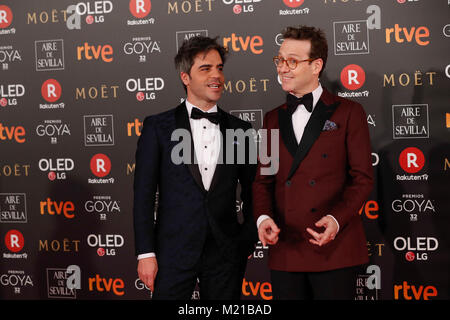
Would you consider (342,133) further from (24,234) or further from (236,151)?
(24,234)

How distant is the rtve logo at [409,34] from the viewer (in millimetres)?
3307

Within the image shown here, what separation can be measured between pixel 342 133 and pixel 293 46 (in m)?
0.45

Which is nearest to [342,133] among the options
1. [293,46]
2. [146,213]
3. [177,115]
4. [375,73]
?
[293,46]

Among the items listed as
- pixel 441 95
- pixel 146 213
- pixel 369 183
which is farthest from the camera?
pixel 441 95

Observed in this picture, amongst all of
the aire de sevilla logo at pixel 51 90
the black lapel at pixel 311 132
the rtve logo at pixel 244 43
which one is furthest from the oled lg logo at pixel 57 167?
the black lapel at pixel 311 132

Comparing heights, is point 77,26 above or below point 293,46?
above

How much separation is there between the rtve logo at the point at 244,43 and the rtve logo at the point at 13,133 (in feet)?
5.60

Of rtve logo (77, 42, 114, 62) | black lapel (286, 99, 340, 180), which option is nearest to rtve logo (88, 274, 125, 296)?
rtve logo (77, 42, 114, 62)

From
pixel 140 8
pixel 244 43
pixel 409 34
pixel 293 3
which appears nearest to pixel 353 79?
pixel 409 34

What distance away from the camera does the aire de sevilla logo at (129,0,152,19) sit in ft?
12.1

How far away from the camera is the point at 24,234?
159 inches

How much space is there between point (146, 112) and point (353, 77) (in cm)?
146

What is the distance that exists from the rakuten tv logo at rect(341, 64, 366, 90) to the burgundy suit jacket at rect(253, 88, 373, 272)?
1.17 m

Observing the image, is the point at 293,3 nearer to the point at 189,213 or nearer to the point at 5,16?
the point at 189,213
